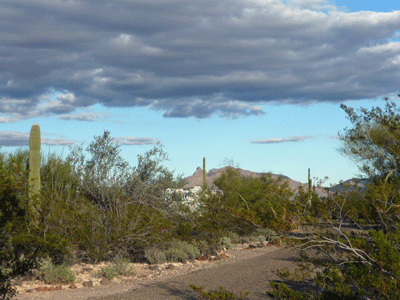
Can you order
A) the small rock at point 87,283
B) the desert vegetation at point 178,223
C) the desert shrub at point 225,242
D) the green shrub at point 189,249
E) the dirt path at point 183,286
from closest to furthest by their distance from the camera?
the desert vegetation at point 178,223
the dirt path at point 183,286
the small rock at point 87,283
the green shrub at point 189,249
the desert shrub at point 225,242

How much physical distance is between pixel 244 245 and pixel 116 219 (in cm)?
635

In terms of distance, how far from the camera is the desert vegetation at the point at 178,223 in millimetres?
5805

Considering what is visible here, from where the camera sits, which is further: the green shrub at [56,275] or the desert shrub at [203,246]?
the desert shrub at [203,246]

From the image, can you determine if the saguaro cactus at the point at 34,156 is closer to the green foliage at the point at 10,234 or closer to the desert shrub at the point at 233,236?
the green foliage at the point at 10,234

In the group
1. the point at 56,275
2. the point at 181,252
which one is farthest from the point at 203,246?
the point at 56,275

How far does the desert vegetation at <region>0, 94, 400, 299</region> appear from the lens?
5805 mm

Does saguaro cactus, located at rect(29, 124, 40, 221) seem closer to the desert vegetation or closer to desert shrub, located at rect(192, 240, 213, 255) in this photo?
the desert vegetation

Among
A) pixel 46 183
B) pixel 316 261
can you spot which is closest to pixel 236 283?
pixel 316 261

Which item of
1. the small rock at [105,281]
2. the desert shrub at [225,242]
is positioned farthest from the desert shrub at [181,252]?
the small rock at [105,281]

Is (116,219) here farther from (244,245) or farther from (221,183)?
(221,183)

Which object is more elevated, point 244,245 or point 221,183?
point 221,183

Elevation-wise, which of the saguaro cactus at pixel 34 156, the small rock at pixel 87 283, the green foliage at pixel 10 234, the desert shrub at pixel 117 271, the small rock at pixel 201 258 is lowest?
the small rock at pixel 201 258

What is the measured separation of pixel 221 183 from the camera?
80.7 feet

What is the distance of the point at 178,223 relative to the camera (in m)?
14.6
